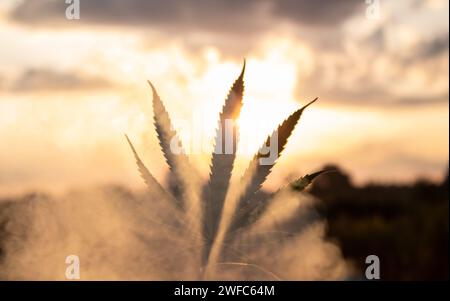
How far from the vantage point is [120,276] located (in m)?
7.41

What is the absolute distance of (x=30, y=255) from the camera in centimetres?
810

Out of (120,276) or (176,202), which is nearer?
(176,202)

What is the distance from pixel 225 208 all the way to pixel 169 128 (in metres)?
1.08

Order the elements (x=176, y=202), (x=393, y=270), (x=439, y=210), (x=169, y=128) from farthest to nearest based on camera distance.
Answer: (x=439, y=210)
(x=393, y=270)
(x=169, y=128)
(x=176, y=202)

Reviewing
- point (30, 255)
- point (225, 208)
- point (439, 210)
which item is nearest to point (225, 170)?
point (225, 208)

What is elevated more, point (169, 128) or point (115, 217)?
point (169, 128)

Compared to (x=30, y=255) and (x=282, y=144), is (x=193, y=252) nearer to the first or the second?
(x=282, y=144)

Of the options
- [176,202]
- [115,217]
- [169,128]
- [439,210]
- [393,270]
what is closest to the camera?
[176,202]

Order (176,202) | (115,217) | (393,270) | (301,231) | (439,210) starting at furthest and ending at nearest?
(439,210) → (393,270) → (301,231) → (115,217) → (176,202)

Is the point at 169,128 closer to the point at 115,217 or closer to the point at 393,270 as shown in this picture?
the point at 115,217

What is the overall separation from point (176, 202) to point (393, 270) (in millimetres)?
33884
